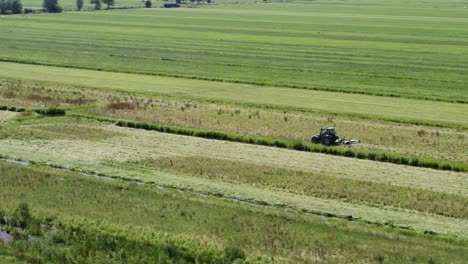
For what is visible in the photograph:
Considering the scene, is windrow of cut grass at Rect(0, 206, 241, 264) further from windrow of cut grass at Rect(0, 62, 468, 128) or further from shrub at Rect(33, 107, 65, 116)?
windrow of cut grass at Rect(0, 62, 468, 128)

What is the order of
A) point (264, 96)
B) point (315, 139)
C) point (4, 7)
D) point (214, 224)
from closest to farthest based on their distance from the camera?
point (214, 224), point (315, 139), point (264, 96), point (4, 7)

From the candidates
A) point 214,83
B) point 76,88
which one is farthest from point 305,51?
point 76,88

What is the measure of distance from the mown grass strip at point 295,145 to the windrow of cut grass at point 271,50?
23.1 meters

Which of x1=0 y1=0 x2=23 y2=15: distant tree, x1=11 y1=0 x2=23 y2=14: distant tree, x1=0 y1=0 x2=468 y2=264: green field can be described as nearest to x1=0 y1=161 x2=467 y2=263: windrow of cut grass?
x1=0 y1=0 x2=468 y2=264: green field

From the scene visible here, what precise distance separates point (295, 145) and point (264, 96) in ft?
67.3

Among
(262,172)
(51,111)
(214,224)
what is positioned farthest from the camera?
(51,111)

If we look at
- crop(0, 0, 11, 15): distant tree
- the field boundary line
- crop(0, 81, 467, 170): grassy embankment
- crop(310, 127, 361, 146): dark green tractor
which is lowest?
the field boundary line

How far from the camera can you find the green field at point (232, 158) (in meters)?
31.6

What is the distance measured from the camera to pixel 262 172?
4312cm

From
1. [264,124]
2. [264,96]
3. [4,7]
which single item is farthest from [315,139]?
[4,7]

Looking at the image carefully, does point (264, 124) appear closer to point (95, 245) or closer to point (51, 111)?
point (51, 111)

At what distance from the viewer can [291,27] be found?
15138 cm

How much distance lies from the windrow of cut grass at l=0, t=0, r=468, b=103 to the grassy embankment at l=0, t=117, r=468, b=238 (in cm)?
2636

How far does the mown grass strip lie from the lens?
149ft
